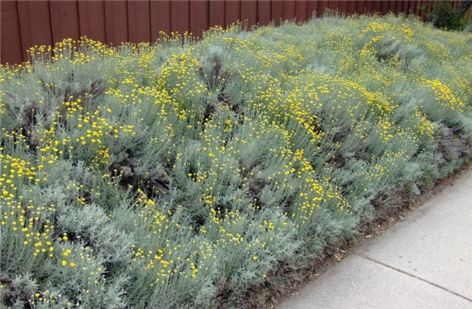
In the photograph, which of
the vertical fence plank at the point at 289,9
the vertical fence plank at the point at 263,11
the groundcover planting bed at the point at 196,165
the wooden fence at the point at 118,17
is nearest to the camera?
the groundcover planting bed at the point at 196,165

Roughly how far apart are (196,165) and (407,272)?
5.36 ft

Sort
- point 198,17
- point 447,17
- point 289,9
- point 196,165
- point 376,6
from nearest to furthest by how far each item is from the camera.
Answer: point 196,165 → point 198,17 → point 289,9 → point 376,6 → point 447,17

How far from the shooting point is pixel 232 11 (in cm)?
812

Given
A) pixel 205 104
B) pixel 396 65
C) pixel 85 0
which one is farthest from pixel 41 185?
pixel 396 65

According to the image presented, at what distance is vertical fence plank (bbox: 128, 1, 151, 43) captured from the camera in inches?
265

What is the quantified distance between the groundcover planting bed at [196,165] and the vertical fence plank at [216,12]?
1.95m

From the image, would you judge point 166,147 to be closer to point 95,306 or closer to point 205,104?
point 205,104

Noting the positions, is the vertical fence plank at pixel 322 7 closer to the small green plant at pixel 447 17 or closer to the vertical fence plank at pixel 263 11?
the vertical fence plank at pixel 263 11

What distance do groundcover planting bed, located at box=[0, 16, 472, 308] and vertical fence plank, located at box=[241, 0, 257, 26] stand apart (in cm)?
239

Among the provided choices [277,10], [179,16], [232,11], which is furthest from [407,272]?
[277,10]

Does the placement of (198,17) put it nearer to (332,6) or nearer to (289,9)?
(289,9)

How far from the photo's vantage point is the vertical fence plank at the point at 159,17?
22.9 feet

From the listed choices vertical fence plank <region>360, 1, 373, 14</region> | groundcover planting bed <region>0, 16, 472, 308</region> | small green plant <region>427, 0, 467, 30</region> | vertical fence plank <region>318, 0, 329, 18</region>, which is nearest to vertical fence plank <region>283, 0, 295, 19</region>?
vertical fence plank <region>318, 0, 329, 18</region>

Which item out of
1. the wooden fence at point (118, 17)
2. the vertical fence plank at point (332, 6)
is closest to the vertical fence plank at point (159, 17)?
the wooden fence at point (118, 17)
